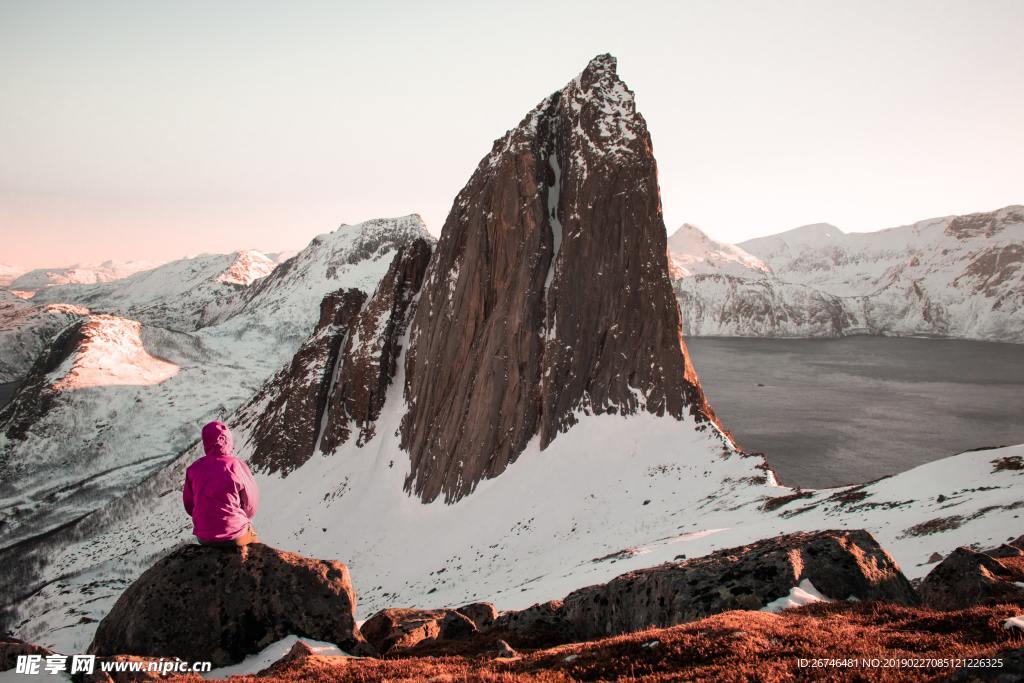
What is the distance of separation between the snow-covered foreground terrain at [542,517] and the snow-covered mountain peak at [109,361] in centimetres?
6692

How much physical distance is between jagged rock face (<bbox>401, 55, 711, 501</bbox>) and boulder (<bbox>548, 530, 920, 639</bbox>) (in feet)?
99.4

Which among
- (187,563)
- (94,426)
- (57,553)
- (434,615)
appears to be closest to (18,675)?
(187,563)

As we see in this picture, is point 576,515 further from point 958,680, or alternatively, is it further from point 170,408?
point 170,408

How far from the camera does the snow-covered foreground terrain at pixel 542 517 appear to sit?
2206 cm

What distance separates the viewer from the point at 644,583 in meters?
12.2

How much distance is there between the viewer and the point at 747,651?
297 inches

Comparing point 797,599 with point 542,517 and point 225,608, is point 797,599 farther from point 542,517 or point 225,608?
point 542,517

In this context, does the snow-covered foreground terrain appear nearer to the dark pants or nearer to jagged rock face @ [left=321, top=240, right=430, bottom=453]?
jagged rock face @ [left=321, top=240, right=430, bottom=453]

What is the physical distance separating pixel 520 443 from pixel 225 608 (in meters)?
35.0

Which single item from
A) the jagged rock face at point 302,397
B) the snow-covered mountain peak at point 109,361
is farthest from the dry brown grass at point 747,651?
the snow-covered mountain peak at point 109,361

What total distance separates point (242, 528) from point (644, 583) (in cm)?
852

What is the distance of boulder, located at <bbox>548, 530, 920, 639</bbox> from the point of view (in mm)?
10586

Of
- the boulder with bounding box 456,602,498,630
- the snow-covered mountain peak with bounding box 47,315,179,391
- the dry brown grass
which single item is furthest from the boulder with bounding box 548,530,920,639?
the snow-covered mountain peak with bounding box 47,315,179,391

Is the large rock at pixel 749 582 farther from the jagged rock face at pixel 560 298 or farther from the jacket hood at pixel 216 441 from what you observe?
the jagged rock face at pixel 560 298
